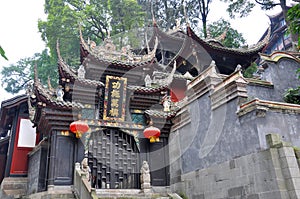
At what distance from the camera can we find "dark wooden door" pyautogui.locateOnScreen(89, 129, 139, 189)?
11008 millimetres

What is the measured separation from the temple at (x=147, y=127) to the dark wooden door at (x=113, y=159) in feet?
0.13

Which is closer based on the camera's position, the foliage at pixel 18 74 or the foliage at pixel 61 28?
the foliage at pixel 61 28

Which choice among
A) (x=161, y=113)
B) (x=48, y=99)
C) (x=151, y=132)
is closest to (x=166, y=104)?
(x=161, y=113)

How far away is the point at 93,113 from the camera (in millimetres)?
11719

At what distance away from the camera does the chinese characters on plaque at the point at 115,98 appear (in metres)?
11.9

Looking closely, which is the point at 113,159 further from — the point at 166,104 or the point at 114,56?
the point at 114,56

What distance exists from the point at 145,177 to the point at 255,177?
4.51 metres

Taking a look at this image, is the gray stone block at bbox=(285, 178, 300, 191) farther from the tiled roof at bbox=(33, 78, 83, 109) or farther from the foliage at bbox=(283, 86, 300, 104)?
the tiled roof at bbox=(33, 78, 83, 109)

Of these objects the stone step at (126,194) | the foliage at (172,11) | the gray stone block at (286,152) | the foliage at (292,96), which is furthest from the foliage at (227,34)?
the gray stone block at (286,152)

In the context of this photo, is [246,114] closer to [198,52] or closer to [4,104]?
[198,52]

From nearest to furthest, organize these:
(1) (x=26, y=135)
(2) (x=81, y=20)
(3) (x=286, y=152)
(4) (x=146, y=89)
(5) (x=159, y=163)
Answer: (3) (x=286, y=152)
(5) (x=159, y=163)
(4) (x=146, y=89)
(1) (x=26, y=135)
(2) (x=81, y=20)

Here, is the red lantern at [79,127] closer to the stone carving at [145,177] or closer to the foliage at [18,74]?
the stone carving at [145,177]

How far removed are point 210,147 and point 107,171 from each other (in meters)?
4.35

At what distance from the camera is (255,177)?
7508mm
